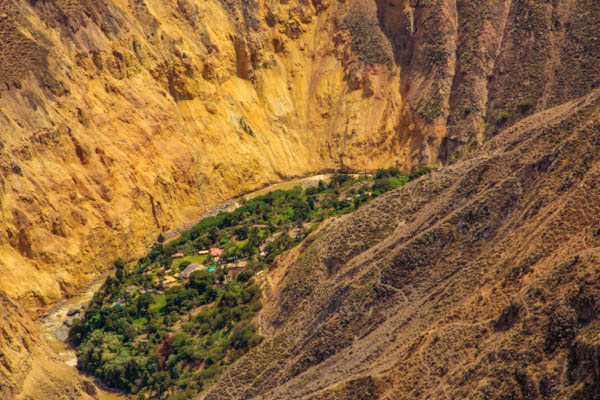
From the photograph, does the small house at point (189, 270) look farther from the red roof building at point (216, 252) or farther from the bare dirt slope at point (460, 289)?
the bare dirt slope at point (460, 289)

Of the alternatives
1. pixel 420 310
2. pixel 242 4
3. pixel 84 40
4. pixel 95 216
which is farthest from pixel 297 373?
pixel 242 4

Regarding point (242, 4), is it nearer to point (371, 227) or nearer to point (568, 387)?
point (371, 227)

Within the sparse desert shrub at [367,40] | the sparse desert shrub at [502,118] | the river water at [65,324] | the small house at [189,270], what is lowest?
the sparse desert shrub at [502,118]

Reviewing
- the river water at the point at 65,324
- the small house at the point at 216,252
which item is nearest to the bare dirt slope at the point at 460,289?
the small house at the point at 216,252

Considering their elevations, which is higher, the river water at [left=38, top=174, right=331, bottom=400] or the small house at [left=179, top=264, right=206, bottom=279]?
the river water at [left=38, top=174, right=331, bottom=400]

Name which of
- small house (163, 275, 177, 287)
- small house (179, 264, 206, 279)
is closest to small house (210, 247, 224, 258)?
small house (179, 264, 206, 279)

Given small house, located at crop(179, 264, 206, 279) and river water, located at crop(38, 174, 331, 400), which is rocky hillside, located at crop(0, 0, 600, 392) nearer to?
river water, located at crop(38, 174, 331, 400)
